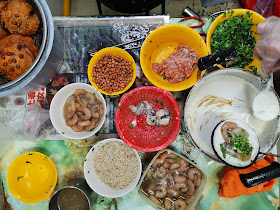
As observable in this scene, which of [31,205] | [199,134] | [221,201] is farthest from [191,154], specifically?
[31,205]

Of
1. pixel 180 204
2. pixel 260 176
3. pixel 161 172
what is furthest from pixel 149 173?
pixel 260 176

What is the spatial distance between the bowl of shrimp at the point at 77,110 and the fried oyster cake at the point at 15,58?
302 mm

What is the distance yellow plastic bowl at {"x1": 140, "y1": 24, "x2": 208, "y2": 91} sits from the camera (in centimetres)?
168

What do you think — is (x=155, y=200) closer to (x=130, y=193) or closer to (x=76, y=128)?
(x=130, y=193)

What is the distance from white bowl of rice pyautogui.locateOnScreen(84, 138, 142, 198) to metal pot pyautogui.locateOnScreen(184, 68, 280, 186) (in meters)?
0.53

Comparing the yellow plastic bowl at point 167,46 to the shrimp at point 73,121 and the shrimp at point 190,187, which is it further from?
the shrimp at point 190,187

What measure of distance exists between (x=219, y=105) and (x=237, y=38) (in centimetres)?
51

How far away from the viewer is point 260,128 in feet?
5.47

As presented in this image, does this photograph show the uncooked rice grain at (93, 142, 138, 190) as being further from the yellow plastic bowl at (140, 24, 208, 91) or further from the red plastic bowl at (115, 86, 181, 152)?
the yellow plastic bowl at (140, 24, 208, 91)

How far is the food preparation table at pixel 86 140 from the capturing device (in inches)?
74.5

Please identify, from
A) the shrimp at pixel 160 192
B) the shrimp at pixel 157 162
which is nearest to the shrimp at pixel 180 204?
the shrimp at pixel 160 192

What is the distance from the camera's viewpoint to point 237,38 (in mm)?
1706

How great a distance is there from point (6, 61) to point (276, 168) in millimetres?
1869

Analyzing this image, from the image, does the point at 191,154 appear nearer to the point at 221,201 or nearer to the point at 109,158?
the point at 221,201
